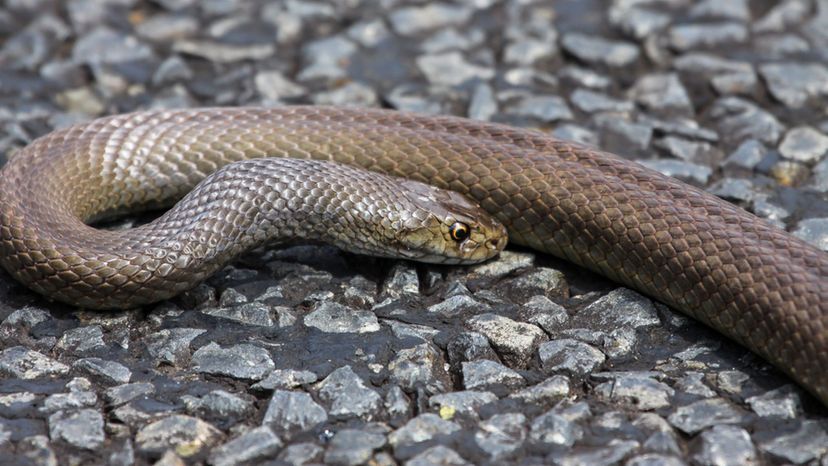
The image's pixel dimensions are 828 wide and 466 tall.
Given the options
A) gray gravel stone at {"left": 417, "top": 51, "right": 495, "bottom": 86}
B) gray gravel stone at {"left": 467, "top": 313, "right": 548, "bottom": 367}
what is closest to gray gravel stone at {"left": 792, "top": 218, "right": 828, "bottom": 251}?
gray gravel stone at {"left": 467, "top": 313, "right": 548, "bottom": 367}

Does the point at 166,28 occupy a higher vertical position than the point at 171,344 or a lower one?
higher

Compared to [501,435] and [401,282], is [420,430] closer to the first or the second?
[501,435]

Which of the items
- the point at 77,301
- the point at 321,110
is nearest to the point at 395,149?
the point at 321,110

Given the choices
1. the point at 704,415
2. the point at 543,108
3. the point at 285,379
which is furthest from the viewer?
the point at 543,108

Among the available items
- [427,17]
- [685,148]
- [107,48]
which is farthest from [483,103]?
[107,48]

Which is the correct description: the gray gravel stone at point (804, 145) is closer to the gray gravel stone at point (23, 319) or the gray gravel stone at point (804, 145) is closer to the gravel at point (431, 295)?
the gravel at point (431, 295)

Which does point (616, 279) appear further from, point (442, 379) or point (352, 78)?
point (352, 78)

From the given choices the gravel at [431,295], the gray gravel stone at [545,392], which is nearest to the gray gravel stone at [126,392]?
the gravel at [431,295]
